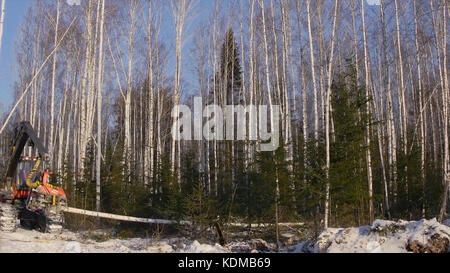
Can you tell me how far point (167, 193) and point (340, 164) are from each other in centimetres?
572

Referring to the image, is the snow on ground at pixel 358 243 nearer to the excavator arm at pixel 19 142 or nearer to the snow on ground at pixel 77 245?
the snow on ground at pixel 77 245

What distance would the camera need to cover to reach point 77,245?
31.7 ft

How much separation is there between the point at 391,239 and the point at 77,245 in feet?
21.4

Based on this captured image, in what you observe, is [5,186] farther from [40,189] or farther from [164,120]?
[164,120]

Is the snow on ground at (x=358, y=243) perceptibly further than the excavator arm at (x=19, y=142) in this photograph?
No

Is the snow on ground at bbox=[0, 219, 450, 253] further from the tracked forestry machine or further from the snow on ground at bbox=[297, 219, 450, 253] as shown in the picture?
the tracked forestry machine

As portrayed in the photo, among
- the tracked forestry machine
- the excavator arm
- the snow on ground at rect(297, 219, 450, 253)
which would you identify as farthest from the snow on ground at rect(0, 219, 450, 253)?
the excavator arm

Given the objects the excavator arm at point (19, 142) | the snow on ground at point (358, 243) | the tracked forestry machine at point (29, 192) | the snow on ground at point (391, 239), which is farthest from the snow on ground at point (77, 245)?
the snow on ground at point (391, 239)

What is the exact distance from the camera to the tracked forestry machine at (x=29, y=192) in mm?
12586

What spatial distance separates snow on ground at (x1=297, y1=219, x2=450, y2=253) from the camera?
26.7ft

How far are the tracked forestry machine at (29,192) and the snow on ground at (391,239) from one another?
7.68m

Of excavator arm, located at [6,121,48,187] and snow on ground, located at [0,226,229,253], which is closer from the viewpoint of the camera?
snow on ground, located at [0,226,229,253]

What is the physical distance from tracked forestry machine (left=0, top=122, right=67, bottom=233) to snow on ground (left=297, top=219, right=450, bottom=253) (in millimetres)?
7676
